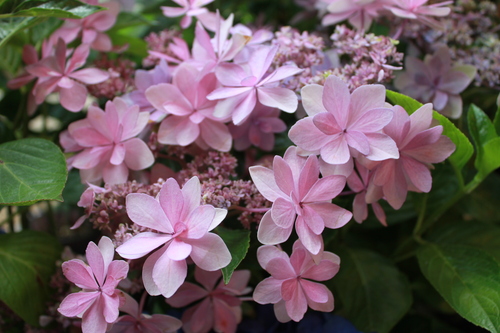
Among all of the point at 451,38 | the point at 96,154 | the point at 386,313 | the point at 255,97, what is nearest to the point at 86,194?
the point at 96,154

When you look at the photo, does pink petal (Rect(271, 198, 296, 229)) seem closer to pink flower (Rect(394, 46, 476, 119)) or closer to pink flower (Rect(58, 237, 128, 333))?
pink flower (Rect(58, 237, 128, 333))

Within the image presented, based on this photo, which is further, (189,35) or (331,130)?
(189,35)

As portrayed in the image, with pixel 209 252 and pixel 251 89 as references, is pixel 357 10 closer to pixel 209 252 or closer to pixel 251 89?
pixel 251 89

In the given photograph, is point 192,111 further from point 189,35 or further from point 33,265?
point 189,35

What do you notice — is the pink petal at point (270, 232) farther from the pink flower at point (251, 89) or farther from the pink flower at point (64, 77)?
the pink flower at point (64, 77)

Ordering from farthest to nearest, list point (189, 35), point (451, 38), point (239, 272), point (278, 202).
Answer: point (189, 35)
point (451, 38)
point (239, 272)
point (278, 202)

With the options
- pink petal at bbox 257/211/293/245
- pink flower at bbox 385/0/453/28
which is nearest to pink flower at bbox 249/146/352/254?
pink petal at bbox 257/211/293/245
